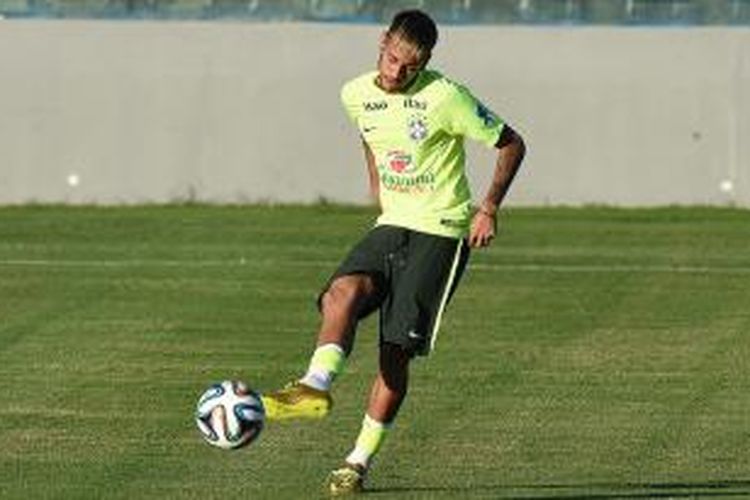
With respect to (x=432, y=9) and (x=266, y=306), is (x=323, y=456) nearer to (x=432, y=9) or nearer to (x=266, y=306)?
(x=266, y=306)

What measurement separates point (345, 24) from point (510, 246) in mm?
6643

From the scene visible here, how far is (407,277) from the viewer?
499 inches

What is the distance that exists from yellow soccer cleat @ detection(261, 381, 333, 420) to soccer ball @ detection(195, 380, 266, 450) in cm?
4

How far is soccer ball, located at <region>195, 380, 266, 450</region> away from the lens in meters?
12.0

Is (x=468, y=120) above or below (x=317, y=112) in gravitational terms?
above

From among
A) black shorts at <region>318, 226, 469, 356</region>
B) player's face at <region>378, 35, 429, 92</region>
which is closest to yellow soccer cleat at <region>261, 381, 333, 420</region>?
black shorts at <region>318, 226, 469, 356</region>

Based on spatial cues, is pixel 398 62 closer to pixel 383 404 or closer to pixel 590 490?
pixel 383 404

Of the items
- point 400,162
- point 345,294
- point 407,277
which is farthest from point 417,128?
point 345,294

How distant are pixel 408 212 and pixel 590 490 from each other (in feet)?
4.81

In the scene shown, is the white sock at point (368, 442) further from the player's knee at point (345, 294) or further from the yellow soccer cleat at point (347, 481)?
the player's knee at point (345, 294)

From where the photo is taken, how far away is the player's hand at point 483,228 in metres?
12.5

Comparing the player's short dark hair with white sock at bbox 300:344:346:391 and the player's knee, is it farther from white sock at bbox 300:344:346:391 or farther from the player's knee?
white sock at bbox 300:344:346:391

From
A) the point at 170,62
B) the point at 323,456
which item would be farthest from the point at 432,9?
the point at 323,456

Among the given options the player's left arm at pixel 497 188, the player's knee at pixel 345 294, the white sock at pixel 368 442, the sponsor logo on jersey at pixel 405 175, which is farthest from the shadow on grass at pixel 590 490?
the sponsor logo on jersey at pixel 405 175
